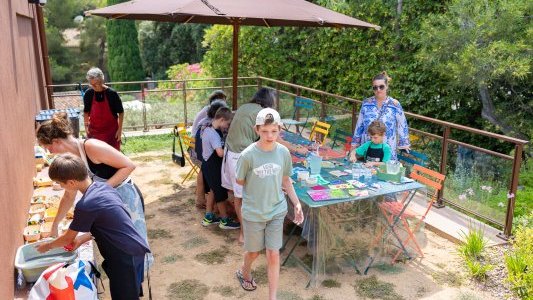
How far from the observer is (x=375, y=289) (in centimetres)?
424

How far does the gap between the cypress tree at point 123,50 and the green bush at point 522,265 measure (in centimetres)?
2219

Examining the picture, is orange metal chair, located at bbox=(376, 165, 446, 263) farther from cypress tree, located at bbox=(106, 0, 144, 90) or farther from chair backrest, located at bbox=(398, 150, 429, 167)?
cypress tree, located at bbox=(106, 0, 144, 90)

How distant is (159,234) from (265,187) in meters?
2.21

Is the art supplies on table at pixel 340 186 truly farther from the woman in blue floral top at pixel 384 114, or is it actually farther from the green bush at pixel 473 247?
the green bush at pixel 473 247

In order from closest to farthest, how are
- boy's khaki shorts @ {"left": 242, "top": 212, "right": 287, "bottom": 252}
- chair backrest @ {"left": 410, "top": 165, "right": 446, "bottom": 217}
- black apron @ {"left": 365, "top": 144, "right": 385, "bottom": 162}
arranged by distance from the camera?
boy's khaki shorts @ {"left": 242, "top": 212, "right": 287, "bottom": 252}, chair backrest @ {"left": 410, "top": 165, "right": 446, "bottom": 217}, black apron @ {"left": 365, "top": 144, "right": 385, "bottom": 162}

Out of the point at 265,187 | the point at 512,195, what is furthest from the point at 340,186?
the point at 512,195

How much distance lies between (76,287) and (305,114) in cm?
666

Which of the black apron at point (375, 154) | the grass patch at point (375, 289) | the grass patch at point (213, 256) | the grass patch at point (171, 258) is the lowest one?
the grass patch at point (375, 289)

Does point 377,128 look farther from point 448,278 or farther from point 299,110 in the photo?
point 299,110

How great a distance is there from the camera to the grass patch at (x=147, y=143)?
28.7 ft

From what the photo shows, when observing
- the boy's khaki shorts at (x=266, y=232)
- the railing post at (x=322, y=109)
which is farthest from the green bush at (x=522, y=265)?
the railing post at (x=322, y=109)

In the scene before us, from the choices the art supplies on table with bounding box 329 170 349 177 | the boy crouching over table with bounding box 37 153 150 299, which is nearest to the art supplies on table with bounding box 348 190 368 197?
the art supplies on table with bounding box 329 170 349 177

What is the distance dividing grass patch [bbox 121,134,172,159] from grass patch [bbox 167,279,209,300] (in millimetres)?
4714

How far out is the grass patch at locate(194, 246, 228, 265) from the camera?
4719mm
